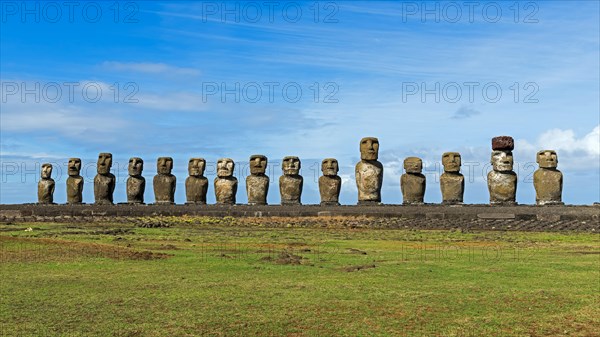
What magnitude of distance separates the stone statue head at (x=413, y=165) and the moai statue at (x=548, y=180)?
464cm

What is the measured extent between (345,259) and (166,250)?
4.16m

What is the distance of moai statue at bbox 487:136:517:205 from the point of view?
93.5ft

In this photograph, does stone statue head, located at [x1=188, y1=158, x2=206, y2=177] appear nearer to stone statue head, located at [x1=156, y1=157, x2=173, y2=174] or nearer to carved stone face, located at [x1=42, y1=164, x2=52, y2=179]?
stone statue head, located at [x1=156, y1=157, x2=173, y2=174]

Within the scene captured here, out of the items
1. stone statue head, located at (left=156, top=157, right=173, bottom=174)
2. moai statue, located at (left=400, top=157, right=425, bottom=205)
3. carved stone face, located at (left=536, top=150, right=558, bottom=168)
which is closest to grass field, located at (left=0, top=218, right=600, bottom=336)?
carved stone face, located at (left=536, top=150, right=558, bottom=168)

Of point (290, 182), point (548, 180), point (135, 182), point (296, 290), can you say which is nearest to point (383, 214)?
point (290, 182)

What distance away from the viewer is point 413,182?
97.2 ft

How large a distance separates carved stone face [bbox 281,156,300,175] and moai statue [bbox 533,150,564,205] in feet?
33.5

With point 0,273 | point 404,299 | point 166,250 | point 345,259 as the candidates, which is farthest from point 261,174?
point 404,299

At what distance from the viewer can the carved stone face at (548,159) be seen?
2828cm

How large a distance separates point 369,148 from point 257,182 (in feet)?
18.1

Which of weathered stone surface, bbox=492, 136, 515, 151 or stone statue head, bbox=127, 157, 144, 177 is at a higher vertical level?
weathered stone surface, bbox=492, 136, 515, 151

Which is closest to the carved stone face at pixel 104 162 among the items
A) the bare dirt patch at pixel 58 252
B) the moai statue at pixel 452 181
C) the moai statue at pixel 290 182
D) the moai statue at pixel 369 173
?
the moai statue at pixel 290 182

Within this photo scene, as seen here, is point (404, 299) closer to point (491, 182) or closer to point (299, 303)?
point (299, 303)

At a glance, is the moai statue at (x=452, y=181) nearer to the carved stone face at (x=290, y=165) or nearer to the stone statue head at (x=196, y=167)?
the carved stone face at (x=290, y=165)
